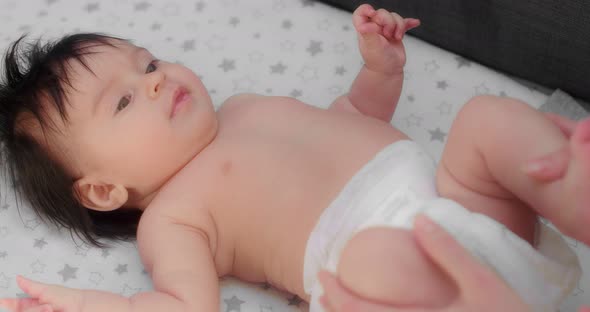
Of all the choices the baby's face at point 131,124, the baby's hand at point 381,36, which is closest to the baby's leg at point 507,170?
the baby's hand at point 381,36

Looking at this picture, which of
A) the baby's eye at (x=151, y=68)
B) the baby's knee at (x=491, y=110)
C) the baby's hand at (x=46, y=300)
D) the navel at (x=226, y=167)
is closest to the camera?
the baby's knee at (x=491, y=110)

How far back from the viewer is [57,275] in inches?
53.6

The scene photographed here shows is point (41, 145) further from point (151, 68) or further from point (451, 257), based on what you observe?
point (451, 257)

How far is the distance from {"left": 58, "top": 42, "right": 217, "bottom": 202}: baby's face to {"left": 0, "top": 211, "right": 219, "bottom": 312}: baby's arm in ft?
0.39

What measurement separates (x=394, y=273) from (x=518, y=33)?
28.8 inches

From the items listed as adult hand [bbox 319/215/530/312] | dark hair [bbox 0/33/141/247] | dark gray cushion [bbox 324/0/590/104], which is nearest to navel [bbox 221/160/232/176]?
dark hair [bbox 0/33/141/247]

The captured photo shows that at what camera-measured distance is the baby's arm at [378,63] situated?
4.45ft

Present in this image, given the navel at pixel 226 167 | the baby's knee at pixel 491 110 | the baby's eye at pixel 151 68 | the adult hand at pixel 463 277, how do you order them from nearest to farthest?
the adult hand at pixel 463 277, the baby's knee at pixel 491 110, the navel at pixel 226 167, the baby's eye at pixel 151 68

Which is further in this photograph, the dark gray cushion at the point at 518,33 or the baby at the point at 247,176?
the dark gray cushion at the point at 518,33

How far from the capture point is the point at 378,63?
55.6 inches

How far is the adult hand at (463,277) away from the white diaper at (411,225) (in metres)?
0.07

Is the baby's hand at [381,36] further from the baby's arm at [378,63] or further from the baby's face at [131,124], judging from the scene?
the baby's face at [131,124]

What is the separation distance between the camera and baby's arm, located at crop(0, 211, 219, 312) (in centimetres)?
116

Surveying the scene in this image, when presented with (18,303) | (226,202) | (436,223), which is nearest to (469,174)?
(436,223)
